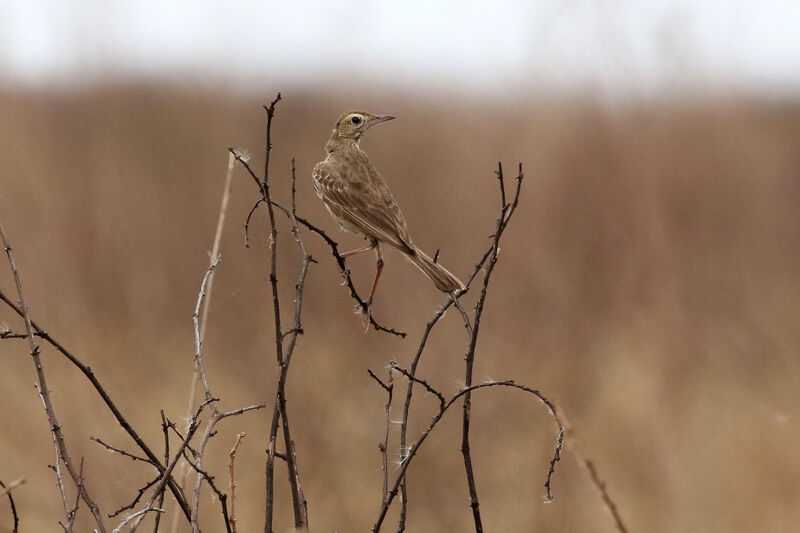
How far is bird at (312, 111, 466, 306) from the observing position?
3004 millimetres

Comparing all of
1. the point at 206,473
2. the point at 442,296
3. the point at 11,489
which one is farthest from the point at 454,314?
the point at 11,489

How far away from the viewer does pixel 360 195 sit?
3.15m

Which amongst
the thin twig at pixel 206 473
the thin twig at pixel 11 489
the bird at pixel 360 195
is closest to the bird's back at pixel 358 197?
the bird at pixel 360 195

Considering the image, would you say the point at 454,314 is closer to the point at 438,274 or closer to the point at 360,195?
the point at 360,195

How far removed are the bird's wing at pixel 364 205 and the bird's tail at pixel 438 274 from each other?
79 millimetres

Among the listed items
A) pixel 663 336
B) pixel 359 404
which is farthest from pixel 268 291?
pixel 663 336

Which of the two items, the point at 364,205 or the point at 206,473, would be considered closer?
the point at 206,473

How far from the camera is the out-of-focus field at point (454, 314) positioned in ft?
15.7

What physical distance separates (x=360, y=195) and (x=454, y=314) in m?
2.27

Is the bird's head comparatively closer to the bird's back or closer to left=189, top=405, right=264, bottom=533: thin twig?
the bird's back

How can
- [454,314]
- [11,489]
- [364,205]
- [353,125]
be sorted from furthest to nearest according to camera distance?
[454,314] < [353,125] < [364,205] < [11,489]

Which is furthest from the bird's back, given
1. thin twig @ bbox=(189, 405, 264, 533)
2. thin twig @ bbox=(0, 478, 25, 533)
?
thin twig @ bbox=(0, 478, 25, 533)

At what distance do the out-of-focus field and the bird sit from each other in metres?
1.53

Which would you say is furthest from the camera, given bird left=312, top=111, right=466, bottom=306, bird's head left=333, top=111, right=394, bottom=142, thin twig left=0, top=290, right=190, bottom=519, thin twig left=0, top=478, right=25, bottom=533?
bird's head left=333, top=111, right=394, bottom=142
